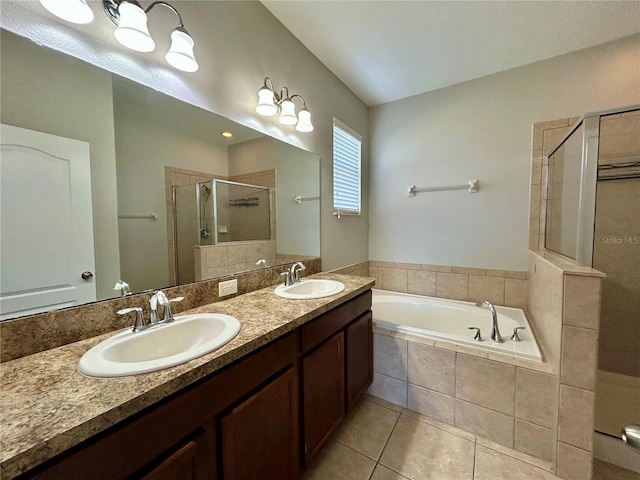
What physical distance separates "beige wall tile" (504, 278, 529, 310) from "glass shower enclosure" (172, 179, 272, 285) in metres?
2.18

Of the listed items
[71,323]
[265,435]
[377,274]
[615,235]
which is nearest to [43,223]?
[71,323]

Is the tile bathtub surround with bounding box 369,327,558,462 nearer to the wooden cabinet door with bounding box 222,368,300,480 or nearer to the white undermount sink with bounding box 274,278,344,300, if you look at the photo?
the white undermount sink with bounding box 274,278,344,300

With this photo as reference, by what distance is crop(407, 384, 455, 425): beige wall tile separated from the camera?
165 centimetres

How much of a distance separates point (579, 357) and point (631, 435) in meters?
1.00

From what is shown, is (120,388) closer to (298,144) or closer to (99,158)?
(99,158)

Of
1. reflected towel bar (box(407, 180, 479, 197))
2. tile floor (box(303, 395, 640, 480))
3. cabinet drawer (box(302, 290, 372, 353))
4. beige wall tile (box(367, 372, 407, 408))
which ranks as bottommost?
tile floor (box(303, 395, 640, 480))

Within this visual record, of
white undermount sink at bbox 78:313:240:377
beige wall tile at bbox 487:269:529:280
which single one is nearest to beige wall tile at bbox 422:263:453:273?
beige wall tile at bbox 487:269:529:280

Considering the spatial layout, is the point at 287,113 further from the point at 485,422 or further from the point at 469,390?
the point at 485,422

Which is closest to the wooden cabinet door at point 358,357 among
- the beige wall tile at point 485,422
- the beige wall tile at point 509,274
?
the beige wall tile at point 485,422

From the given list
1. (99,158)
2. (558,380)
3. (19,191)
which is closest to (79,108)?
(99,158)

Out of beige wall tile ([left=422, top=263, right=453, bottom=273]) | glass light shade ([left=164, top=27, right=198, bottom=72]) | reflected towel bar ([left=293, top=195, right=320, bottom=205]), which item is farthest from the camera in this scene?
beige wall tile ([left=422, top=263, right=453, bottom=273])

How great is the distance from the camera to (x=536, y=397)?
4.63ft

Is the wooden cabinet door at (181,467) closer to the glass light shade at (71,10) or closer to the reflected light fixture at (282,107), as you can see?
→ the glass light shade at (71,10)

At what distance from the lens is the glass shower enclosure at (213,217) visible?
1258mm
